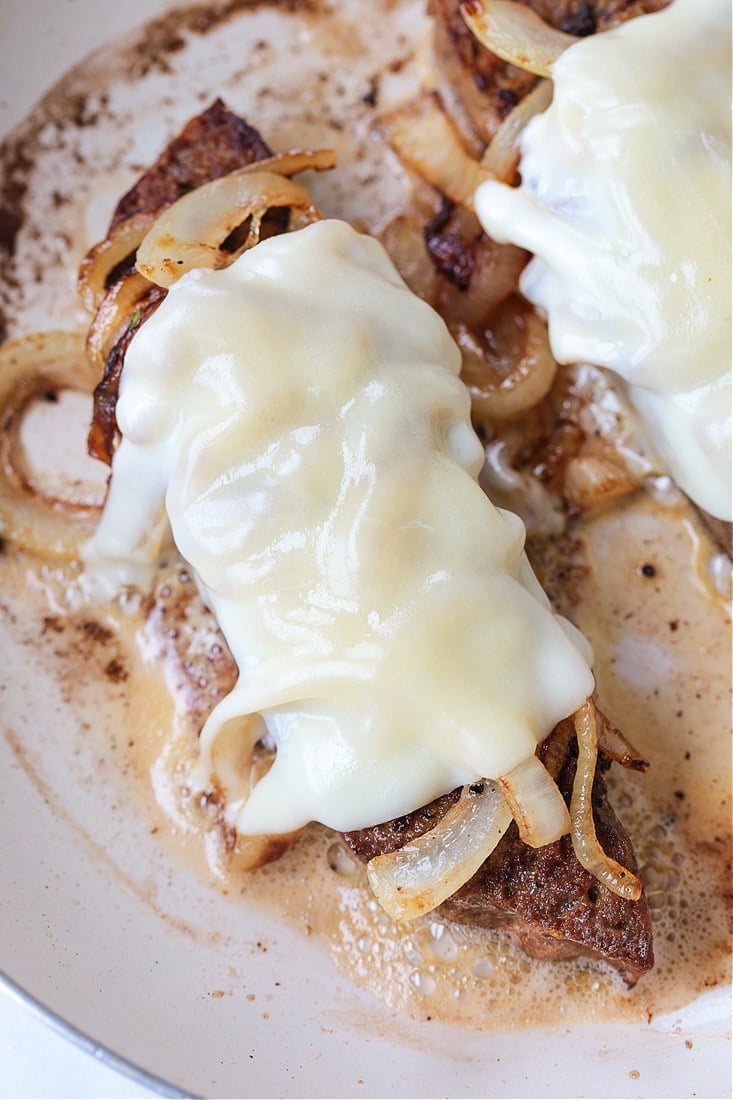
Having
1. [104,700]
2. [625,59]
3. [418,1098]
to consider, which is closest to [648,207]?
[625,59]

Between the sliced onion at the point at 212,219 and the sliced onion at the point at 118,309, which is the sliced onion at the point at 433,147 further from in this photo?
the sliced onion at the point at 118,309

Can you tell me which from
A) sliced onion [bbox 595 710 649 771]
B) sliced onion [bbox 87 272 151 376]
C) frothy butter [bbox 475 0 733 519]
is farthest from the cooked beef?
sliced onion [bbox 595 710 649 771]

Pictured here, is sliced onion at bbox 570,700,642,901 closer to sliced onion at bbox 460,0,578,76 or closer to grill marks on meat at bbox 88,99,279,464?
grill marks on meat at bbox 88,99,279,464

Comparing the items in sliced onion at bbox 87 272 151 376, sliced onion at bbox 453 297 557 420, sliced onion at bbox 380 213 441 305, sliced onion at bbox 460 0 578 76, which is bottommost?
sliced onion at bbox 453 297 557 420

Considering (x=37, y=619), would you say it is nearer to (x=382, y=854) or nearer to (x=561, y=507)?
(x=382, y=854)

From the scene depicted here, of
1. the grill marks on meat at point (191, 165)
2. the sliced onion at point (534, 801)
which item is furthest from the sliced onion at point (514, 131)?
the sliced onion at point (534, 801)
